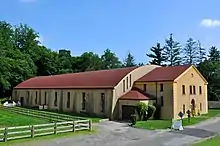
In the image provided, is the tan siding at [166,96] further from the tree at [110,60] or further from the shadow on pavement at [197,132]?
the tree at [110,60]

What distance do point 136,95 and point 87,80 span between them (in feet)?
36.7

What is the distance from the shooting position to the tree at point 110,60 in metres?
106

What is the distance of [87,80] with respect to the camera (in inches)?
1772

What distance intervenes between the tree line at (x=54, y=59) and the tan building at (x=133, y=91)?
17.1 metres

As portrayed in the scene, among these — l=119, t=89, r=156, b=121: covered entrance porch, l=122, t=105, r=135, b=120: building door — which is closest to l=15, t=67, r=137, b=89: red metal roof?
l=119, t=89, r=156, b=121: covered entrance porch

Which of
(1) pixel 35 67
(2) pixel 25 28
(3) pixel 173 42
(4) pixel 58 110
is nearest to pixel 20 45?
(2) pixel 25 28

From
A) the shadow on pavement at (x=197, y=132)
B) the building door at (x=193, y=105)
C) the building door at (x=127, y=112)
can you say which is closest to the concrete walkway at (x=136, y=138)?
the shadow on pavement at (x=197, y=132)

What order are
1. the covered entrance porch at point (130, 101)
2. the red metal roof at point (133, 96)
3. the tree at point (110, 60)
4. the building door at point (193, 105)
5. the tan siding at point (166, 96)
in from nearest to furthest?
the covered entrance porch at point (130, 101) → the red metal roof at point (133, 96) → the tan siding at point (166, 96) → the building door at point (193, 105) → the tree at point (110, 60)

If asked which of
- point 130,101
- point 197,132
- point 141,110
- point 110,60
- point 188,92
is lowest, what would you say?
point 197,132

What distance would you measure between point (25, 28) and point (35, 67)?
16.8 metres

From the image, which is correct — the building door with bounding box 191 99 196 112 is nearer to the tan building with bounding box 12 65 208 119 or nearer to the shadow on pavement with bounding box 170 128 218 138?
the tan building with bounding box 12 65 208 119

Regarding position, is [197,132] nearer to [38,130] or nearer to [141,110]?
[141,110]

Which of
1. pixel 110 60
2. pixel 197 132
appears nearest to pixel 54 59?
pixel 110 60

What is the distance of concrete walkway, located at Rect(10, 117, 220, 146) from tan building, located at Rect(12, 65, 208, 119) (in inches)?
290
